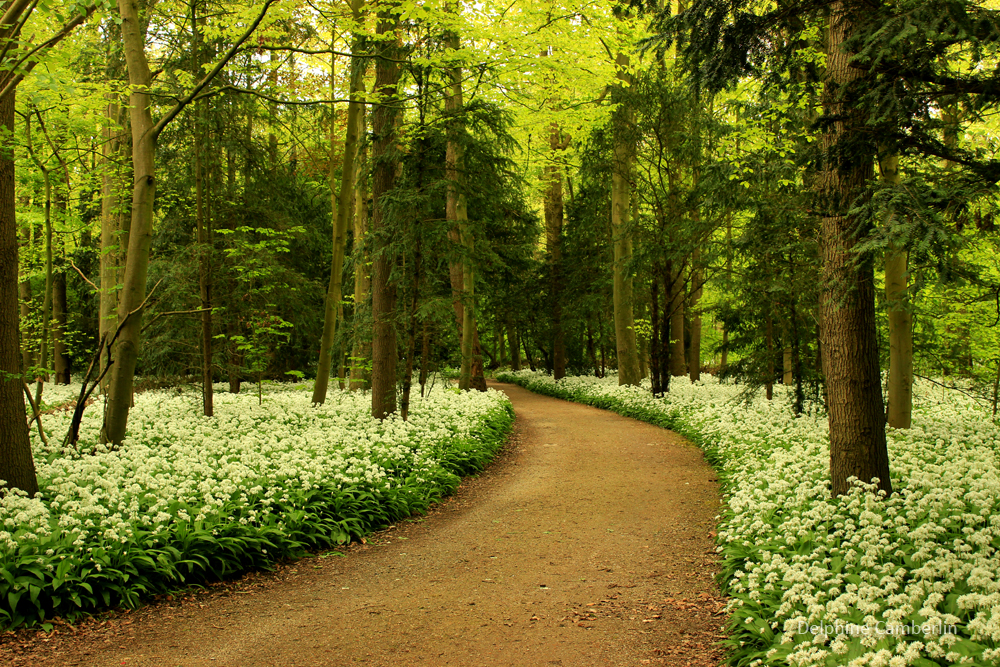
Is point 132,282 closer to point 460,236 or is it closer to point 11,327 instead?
point 11,327

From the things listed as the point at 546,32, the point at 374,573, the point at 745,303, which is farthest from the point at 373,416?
the point at 546,32

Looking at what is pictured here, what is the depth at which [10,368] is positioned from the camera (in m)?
5.93

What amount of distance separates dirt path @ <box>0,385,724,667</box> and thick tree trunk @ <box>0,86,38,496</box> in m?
2.32

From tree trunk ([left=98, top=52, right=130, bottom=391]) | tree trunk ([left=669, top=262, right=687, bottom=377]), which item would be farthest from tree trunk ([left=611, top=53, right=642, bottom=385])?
tree trunk ([left=98, top=52, right=130, bottom=391])

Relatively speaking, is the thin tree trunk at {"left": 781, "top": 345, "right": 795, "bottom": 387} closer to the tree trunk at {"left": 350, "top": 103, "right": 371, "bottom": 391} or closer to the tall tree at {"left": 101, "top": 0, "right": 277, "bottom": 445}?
the tree trunk at {"left": 350, "top": 103, "right": 371, "bottom": 391}

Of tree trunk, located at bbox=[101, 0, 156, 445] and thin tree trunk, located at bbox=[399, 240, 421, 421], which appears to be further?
thin tree trunk, located at bbox=[399, 240, 421, 421]

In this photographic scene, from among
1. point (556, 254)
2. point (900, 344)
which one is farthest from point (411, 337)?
point (556, 254)

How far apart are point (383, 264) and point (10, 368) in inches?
235

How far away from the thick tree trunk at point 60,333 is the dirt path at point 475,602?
16907 mm

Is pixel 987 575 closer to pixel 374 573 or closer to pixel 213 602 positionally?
pixel 374 573

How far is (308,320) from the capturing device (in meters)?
18.1

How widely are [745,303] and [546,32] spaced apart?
6856mm

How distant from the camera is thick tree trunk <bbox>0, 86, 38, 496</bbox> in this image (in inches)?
226

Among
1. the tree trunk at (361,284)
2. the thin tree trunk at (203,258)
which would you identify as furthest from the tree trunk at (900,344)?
the thin tree trunk at (203,258)
